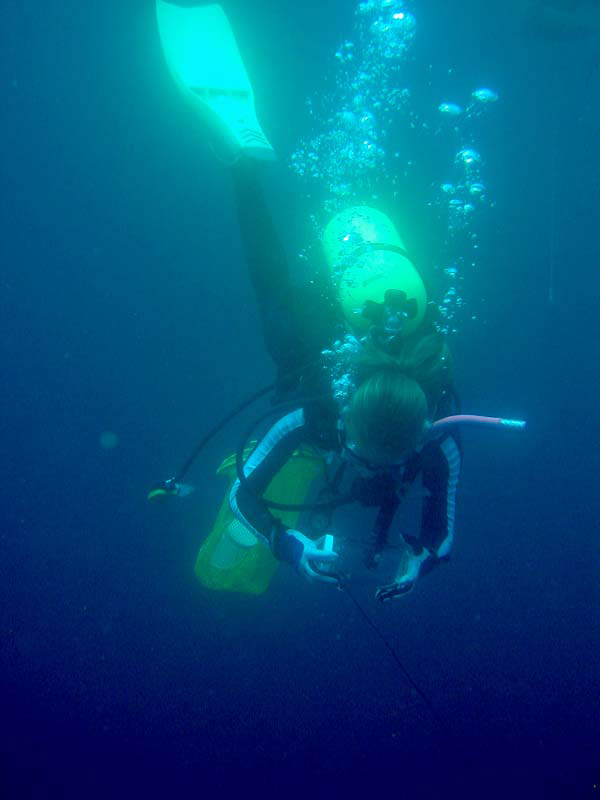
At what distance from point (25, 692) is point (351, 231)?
15.1 feet

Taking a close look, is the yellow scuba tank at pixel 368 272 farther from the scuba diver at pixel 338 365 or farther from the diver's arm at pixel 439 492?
the diver's arm at pixel 439 492

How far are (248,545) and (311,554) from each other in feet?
3.70

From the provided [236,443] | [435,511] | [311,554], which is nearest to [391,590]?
[311,554]

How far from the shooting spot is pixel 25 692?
14.0 ft

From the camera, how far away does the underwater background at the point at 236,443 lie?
4152 mm

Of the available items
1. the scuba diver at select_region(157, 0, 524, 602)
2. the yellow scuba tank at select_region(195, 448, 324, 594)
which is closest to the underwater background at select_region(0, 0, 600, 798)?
the scuba diver at select_region(157, 0, 524, 602)

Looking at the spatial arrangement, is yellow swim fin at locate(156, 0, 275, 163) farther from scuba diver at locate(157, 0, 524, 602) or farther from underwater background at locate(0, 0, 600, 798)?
underwater background at locate(0, 0, 600, 798)

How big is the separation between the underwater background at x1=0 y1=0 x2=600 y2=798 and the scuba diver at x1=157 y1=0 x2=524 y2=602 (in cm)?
57

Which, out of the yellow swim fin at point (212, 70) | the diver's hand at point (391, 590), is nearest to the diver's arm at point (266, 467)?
the diver's hand at point (391, 590)

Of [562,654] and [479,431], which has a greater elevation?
[479,431]

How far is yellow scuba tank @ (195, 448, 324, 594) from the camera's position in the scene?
3.40 meters

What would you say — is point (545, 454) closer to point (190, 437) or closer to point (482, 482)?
point (482, 482)

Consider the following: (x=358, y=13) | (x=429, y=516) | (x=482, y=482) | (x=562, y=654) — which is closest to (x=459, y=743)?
(x=562, y=654)

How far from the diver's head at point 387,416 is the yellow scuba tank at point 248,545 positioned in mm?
1217
